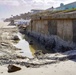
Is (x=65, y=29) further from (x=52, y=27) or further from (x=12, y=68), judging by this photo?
(x=12, y=68)

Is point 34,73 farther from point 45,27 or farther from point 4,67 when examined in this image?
point 45,27

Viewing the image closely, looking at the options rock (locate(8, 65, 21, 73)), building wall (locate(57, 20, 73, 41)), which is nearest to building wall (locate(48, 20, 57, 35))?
building wall (locate(57, 20, 73, 41))

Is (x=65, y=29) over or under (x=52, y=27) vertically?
over

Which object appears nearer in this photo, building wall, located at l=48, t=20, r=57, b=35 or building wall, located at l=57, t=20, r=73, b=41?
building wall, located at l=57, t=20, r=73, b=41

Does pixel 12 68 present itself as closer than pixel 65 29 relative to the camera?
Yes

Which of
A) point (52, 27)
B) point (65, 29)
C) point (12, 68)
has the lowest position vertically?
point (52, 27)

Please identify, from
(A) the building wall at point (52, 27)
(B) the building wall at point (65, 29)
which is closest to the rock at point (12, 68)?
(B) the building wall at point (65, 29)

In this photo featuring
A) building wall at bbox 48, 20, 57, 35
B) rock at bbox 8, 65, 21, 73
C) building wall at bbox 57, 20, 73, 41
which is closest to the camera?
rock at bbox 8, 65, 21, 73

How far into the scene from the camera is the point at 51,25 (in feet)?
64.8

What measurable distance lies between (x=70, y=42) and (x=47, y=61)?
5.63 metres

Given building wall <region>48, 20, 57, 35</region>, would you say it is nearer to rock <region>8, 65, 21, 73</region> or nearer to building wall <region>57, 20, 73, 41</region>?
building wall <region>57, 20, 73, 41</region>

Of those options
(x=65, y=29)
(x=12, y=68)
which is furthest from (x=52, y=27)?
(x=12, y=68)

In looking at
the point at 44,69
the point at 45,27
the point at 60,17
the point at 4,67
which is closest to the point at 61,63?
the point at 44,69

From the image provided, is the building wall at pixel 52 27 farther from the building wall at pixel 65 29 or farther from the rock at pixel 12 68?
the rock at pixel 12 68
